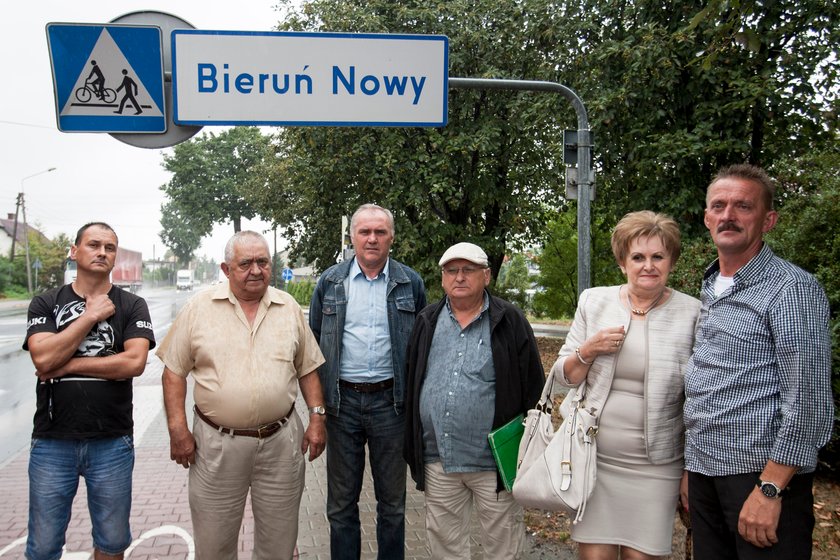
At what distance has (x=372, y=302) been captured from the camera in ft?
11.9

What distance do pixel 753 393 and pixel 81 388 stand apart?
283 cm

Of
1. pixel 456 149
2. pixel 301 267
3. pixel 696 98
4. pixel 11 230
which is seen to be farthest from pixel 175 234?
pixel 696 98

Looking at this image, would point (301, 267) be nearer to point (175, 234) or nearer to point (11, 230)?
point (11, 230)

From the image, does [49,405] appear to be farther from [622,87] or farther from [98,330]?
[622,87]

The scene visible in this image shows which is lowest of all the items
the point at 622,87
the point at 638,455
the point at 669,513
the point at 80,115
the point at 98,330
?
the point at 669,513

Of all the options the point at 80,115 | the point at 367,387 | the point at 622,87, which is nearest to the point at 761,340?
the point at 367,387

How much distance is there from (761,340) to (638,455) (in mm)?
712

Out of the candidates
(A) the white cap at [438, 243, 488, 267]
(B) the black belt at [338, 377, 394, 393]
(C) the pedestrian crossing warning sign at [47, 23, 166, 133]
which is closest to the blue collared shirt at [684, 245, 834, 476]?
(A) the white cap at [438, 243, 488, 267]

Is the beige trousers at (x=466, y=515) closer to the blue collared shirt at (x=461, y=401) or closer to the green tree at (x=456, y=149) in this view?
the blue collared shirt at (x=461, y=401)

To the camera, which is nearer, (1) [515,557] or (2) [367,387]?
(1) [515,557]

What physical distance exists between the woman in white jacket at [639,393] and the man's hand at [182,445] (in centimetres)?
181

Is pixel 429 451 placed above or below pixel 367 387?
below

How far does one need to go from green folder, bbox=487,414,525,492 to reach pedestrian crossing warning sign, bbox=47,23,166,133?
2955 millimetres

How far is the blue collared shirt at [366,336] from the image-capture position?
3.55m
